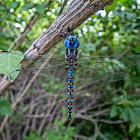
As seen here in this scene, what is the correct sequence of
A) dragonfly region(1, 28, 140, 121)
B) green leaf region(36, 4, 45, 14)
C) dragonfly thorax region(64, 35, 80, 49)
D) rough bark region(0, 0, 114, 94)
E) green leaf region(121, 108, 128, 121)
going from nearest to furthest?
1. rough bark region(0, 0, 114, 94)
2. dragonfly thorax region(64, 35, 80, 49)
3. dragonfly region(1, 28, 140, 121)
4. green leaf region(36, 4, 45, 14)
5. green leaf region(121, 108, 128, 121)

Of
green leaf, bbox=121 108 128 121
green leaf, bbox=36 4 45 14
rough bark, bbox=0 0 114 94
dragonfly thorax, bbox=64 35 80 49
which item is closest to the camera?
rough bark, bbox=0 0 114 94

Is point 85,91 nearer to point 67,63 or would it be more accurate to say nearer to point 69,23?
point 67,63

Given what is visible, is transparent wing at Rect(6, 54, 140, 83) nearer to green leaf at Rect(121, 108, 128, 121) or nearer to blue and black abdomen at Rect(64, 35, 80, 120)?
blue and black abdomen at Rect(64, 35, 80, 120)

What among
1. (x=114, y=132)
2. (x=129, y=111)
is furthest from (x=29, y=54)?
(x=114, y=132)

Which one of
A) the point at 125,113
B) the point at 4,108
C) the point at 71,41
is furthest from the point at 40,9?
the point at 125,113

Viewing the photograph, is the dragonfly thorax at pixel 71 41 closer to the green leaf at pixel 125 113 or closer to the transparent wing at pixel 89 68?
the transparent wing at pixel 89 68

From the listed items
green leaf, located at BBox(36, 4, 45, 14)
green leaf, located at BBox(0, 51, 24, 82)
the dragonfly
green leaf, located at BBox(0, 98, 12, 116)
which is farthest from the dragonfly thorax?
green leaf, located at BBox(0, 98, 12, 116)
